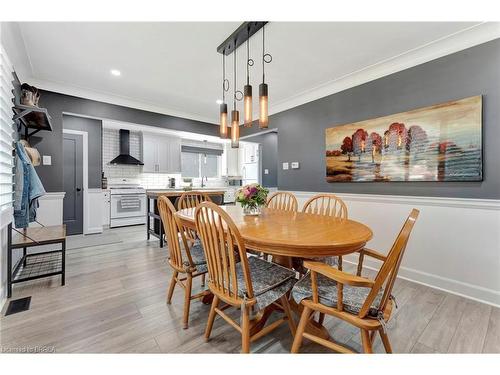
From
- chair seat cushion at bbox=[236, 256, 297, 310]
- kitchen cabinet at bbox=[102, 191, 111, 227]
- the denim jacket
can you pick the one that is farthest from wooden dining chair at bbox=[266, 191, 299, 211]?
kitchen cabinet at bbox=[102, 191, 111, 227]

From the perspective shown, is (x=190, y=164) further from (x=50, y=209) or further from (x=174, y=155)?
(x=50, y=209)

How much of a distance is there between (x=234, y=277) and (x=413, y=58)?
113 inches

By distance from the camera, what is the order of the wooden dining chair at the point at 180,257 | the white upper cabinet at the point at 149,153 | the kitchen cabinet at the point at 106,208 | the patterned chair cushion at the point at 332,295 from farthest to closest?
the white upper cabinet at the point at 149,153 → the kitchen cabinet at the point at 106,208 → the wooden dining chair at the point at 180,257 → the patterned chair cushion at the point at 332,295

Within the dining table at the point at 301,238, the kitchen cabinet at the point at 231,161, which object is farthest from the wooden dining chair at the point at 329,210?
the kitchen cabinet at the point at 231,161

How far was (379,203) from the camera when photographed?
269 centimetres

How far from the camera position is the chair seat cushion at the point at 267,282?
1.28m

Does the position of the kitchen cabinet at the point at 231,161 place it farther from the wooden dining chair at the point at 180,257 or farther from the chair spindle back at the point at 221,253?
the chair spindle back at the point at 221,253

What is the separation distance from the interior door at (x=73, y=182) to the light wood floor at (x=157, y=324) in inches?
95.0

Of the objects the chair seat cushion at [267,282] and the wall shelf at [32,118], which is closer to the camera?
the chair seat cushion at [267,282]

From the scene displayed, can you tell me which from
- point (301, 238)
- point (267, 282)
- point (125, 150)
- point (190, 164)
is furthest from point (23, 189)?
point (190, 164)

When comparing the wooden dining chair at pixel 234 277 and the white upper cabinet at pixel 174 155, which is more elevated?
the white upper cabinet at pixel 174 155

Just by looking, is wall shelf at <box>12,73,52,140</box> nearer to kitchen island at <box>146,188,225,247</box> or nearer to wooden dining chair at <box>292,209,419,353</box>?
kitchen island at <box>146,188,225,247</box>

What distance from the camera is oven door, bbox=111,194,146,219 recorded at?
16.6 feet
